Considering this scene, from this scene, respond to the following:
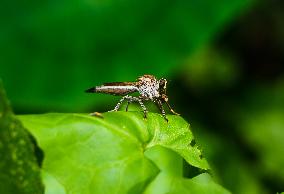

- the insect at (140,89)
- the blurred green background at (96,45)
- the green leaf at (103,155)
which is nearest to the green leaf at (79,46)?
the blurred green background at (96,45)

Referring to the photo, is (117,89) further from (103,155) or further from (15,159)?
(15,159)

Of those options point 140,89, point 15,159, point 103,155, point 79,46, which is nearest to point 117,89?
point 140,89

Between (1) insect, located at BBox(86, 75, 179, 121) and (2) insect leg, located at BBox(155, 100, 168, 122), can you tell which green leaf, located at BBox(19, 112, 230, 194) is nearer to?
(2) insect leg, located at BBox(155, 100, 168, 122)

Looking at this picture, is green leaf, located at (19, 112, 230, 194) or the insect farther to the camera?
the insect

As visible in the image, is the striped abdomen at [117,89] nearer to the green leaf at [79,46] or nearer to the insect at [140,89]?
the insect at [140,89]

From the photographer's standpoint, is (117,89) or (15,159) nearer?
(15,159)

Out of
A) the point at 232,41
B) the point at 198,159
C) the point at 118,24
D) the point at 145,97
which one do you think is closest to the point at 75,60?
the point at 118,24

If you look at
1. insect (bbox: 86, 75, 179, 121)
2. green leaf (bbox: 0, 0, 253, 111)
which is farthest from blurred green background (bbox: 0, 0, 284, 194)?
insect (bbox: 86, 75, 179, 121)
